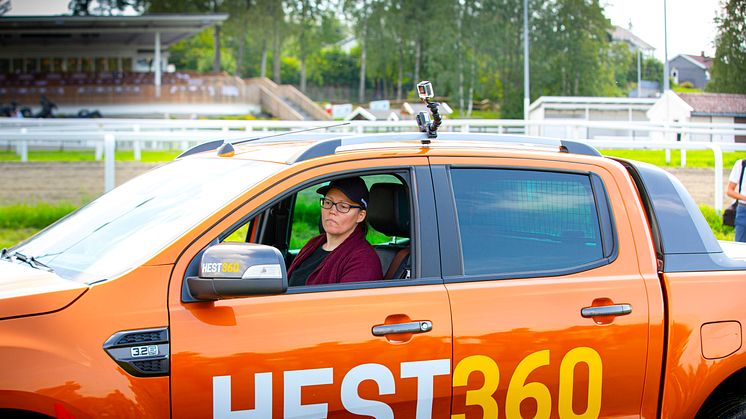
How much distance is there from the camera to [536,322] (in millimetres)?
4051

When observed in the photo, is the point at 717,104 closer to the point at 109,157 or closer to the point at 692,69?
the point at 692,69

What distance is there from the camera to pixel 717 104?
67.3 ft

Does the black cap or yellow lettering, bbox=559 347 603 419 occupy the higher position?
the black cap

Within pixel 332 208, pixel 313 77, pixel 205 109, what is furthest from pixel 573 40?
pixel 332 208

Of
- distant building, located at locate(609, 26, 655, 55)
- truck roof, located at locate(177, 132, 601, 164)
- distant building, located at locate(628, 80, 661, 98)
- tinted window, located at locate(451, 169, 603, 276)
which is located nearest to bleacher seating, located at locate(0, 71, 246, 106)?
distant building, located at locate(628, 80, 661, 98)

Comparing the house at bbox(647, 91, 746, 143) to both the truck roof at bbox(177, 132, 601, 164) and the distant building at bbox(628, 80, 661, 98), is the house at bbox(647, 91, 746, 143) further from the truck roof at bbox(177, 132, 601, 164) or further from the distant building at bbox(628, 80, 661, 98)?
the distant building at bbox(628, 80, 661, 98)

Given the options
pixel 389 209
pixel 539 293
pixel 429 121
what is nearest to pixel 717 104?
pixel 429 121

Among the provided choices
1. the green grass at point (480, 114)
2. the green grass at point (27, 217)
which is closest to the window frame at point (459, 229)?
the green grass at point (27, 217)

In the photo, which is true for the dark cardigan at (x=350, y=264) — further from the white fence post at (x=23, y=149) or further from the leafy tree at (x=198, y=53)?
the leafy tree at (x=198, y=53)

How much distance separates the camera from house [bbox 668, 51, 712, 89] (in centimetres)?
1691

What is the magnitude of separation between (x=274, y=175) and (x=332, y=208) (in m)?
0.74

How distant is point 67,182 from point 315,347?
441 inches

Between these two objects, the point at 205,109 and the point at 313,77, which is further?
the point at 313,77

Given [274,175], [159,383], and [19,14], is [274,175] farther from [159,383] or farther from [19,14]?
[19,14]
